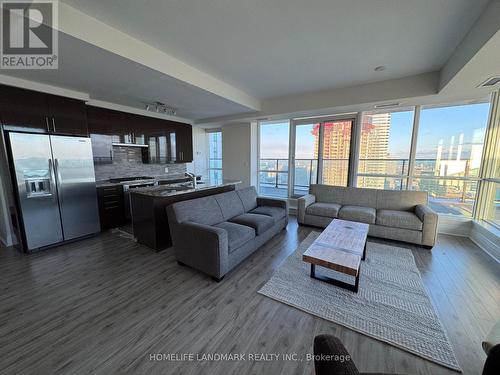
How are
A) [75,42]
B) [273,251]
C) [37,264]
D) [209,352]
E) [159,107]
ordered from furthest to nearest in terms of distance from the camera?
1. [159,107]
2. [273,251]
3. [37,264]
4. [75,42]
5. [209,352]

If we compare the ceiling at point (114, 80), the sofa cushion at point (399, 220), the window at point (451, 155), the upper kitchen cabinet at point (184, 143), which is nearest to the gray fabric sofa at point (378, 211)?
the sofa cushion at point (399, 220)

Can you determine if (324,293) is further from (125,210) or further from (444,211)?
(125,210)

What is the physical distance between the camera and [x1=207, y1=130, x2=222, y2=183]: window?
656 cm

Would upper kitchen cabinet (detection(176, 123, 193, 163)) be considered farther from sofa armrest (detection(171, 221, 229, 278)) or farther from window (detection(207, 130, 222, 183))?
sofa armrest (detection(171, 221, 229, 278))

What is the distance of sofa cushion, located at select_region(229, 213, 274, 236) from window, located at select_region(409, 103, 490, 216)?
126 inches

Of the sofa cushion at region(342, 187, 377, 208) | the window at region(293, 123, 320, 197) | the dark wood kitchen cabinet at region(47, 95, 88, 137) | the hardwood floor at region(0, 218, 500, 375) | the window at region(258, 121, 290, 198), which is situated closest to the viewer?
the hardwood floor at region(0, 218, 500, 375)

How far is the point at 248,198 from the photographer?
150 inches

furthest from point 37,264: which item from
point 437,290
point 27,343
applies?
point 437,290

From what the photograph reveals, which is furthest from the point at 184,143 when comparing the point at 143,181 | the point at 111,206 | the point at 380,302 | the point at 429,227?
the point at 429,227

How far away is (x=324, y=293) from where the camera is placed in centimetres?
207

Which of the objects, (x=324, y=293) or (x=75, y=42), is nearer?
(x=75, y=42)

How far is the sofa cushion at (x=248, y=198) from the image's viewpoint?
3656 millimetres

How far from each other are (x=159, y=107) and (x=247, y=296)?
356 cm

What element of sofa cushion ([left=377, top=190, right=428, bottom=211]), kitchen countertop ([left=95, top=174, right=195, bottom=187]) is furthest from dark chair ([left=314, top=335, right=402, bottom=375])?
kitchen countertop ([left=95, top=174, right=195, bottom=187])
